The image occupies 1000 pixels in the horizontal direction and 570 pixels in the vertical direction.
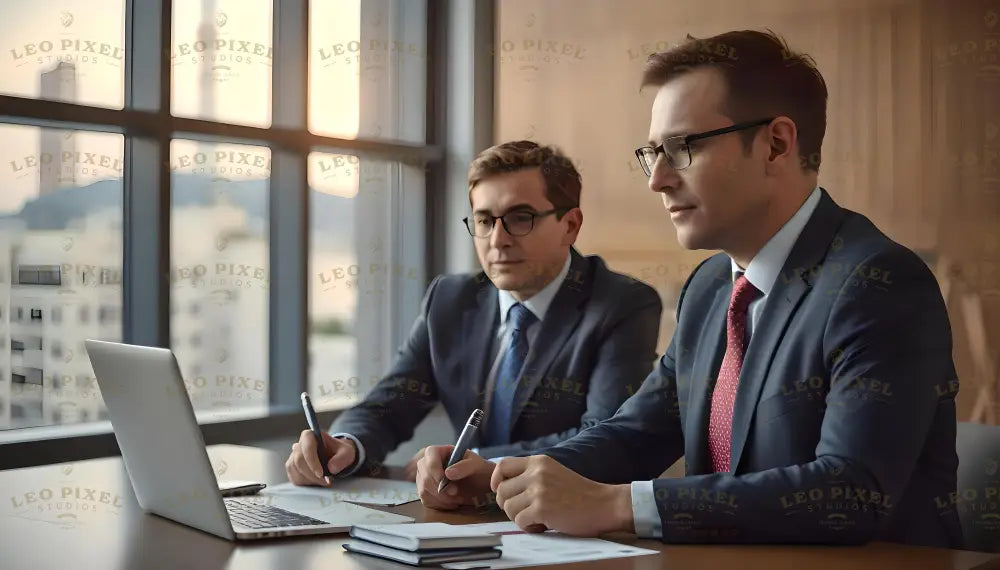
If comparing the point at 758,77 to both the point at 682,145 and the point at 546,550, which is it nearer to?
the point at 682,145

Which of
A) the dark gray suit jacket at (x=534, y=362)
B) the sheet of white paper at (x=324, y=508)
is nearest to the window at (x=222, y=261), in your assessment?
the dark gray suit jacket at (x=534, y=362)

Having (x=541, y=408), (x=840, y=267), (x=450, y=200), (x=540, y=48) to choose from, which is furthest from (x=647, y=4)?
(x=840, y=267)

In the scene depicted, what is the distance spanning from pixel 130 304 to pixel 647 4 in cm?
207

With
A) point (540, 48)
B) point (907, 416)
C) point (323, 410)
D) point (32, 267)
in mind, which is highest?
point (540, 48)

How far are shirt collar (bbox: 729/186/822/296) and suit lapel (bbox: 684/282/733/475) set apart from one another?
0.11m

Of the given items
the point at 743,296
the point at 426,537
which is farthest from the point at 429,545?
the point at 743,296

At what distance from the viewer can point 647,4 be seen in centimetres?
377

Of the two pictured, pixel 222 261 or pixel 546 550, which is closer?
pixel 546 550

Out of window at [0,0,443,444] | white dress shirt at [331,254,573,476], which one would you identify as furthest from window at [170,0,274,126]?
white dress shirt at [331,254,573,476]

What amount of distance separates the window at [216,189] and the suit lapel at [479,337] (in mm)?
1079

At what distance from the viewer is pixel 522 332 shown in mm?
2748

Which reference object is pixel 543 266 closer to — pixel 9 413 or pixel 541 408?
pixel 541 408

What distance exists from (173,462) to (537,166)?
1446mm

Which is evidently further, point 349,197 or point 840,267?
point 349,197
